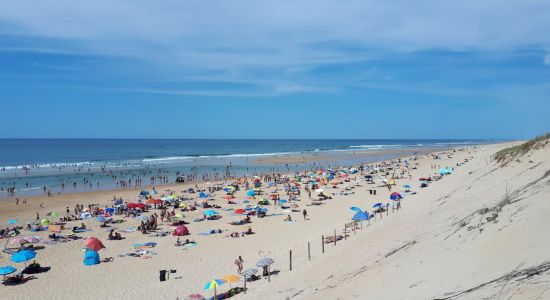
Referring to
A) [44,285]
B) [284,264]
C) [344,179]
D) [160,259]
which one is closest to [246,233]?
[160,259]

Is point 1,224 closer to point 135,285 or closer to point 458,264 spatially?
point 135,285

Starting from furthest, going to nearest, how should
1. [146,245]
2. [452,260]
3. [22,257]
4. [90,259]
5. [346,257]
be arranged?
[146,245] → [90,259] → [22,257] → [346,257] → [452,260]

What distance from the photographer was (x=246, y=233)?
24.9 meters

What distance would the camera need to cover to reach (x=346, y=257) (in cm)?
1474

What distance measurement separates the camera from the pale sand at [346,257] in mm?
8195

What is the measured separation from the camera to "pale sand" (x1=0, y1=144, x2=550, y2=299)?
820 centimetres

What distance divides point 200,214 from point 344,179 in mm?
22931

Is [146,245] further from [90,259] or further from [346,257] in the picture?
[346,257]

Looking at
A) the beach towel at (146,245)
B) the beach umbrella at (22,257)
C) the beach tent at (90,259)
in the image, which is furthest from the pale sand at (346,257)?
the beach umbrella at (22,257)

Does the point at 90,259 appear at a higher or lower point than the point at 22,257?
lower

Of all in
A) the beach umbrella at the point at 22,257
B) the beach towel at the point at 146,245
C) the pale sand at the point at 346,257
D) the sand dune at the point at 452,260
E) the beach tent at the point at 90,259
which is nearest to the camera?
the sand dune at the point at 452,260

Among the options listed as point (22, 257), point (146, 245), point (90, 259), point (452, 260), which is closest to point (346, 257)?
point (452, 260)

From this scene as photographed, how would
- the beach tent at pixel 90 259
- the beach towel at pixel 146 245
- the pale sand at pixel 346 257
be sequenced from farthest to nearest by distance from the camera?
the beach towel at pixel 146 245 < the beach tent at pixel 90 259 < the pale sand at pixel 346 257

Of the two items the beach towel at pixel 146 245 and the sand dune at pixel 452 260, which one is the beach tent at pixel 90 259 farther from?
the sand dune at pixel 452 260
